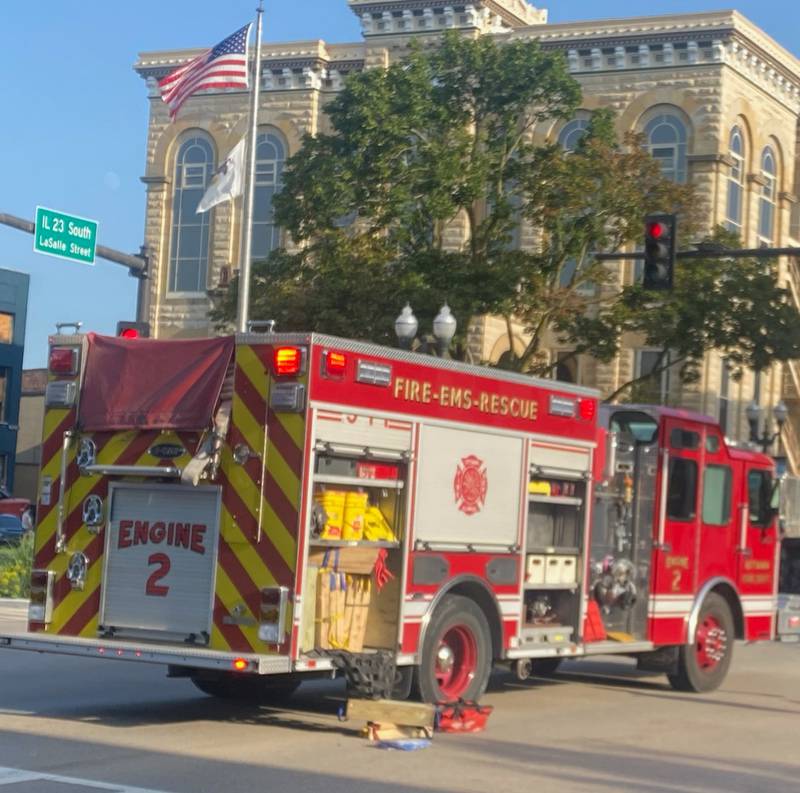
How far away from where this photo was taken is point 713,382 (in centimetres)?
3694

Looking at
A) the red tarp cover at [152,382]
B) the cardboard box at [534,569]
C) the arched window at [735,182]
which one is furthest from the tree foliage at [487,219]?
the red tarp cover at [152,382]

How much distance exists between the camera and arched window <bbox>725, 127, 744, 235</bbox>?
3741cm

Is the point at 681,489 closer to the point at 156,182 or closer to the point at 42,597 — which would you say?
the point at 42,597

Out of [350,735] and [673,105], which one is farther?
[673,105]

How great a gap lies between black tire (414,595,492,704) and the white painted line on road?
372 centimetres

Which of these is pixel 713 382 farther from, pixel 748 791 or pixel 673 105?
pixel 748 791

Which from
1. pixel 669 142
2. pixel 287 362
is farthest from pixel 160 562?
pixel 669 142

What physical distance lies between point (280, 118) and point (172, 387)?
30.2 m

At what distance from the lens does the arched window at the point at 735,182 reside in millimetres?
37406

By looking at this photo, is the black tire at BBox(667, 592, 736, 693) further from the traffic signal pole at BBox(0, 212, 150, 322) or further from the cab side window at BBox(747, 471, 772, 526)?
the traffic signal pole at BBox(0, 212, 150, 322)

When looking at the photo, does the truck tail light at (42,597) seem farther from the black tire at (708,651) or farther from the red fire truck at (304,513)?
the black tire at (708,651)

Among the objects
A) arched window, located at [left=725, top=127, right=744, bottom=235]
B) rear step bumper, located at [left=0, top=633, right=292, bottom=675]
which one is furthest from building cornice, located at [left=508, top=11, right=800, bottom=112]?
rear step bumper, located at [left=0, top=633, right=292, bottom=675]

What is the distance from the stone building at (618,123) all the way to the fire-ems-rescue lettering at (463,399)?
70.5ft

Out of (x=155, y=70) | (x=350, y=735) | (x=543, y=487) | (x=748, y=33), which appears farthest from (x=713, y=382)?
(x=350, y=735)
